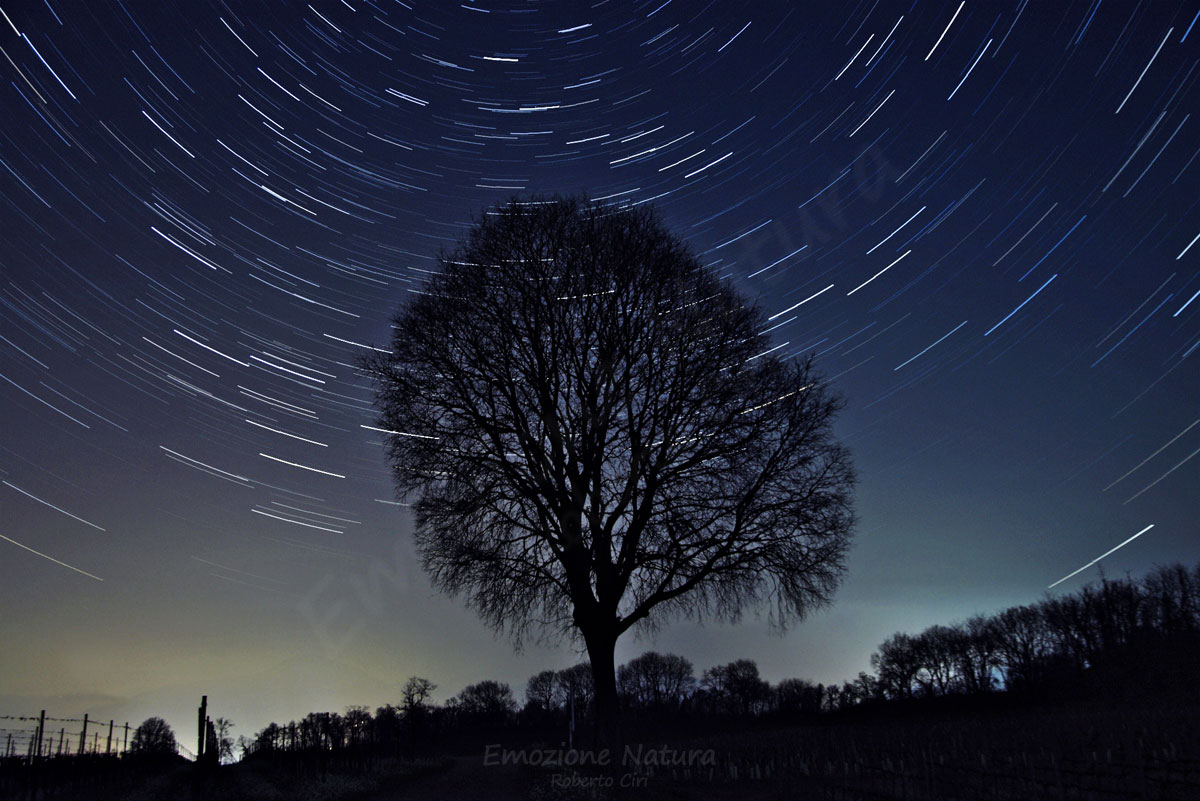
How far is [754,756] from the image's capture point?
18.6 metres

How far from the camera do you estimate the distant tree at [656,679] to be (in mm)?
108812

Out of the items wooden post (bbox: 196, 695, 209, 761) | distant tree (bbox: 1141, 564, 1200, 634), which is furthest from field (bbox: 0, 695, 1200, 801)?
distant tree (bbox: 1141, 564, 1200, 634)

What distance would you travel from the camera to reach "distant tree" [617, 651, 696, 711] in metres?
109

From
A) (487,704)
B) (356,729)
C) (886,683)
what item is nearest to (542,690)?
(487,704)

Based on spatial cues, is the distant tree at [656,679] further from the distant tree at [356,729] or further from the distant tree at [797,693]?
the distant tree at [356,729]

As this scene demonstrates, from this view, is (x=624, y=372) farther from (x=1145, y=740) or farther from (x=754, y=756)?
(x=1145, y=740)

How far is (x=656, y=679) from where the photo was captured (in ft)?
370

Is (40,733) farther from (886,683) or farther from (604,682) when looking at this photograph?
(886,683)

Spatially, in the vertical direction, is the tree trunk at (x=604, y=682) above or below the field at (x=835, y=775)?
above

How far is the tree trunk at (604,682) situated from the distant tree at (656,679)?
3716 inches

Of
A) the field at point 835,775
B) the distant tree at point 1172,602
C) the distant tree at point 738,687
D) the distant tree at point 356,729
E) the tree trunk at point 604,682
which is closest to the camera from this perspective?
the field at point 835,775

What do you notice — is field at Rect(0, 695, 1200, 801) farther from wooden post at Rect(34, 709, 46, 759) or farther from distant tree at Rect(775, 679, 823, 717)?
distant tree at Rect(775, 679, 823, 717)

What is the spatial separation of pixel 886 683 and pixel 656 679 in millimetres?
32727

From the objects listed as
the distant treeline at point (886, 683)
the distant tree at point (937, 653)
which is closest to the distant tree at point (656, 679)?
the distant treeline at point (886, 683)
